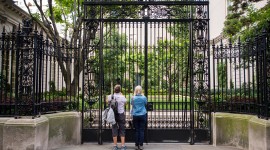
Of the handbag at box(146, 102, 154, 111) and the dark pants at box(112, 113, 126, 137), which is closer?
the dark pants at box(112, 113, 126, 137)

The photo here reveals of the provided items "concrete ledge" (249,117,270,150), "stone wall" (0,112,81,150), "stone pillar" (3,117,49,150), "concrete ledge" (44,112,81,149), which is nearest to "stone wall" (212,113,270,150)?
"concrete ledge" (249,117,270,150)

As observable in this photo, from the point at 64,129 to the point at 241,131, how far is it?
226 inches

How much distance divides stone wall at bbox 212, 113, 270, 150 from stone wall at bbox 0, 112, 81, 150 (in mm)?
5265

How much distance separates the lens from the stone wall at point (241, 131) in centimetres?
751

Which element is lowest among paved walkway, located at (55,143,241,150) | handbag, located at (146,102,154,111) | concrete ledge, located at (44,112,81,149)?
paved walkway, located at (55,143,241,150)

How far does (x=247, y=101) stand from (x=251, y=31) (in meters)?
4.51

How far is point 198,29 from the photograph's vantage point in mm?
10125

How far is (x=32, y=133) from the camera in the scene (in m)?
7.59

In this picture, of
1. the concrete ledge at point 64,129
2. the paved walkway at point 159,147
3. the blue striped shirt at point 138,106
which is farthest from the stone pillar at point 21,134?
the blue striped shirt at point 138,106

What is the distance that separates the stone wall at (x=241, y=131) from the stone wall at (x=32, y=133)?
527 cm

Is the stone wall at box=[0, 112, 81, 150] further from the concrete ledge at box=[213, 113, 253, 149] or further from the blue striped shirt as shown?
the concrete ledge at box=[213, 113, 253, 149]

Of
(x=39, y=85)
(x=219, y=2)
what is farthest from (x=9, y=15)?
(x=219, y=2)

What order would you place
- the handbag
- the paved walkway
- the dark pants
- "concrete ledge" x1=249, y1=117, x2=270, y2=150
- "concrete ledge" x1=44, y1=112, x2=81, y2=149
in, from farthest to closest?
the handbag < the paved walkway < "concrete ledge" x1=44, y1=112, x2=81, y2=149 < the dark pants < "concrete ledge" x1=249, y1=117, x2=270, y2=150

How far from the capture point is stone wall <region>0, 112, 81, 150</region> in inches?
299
